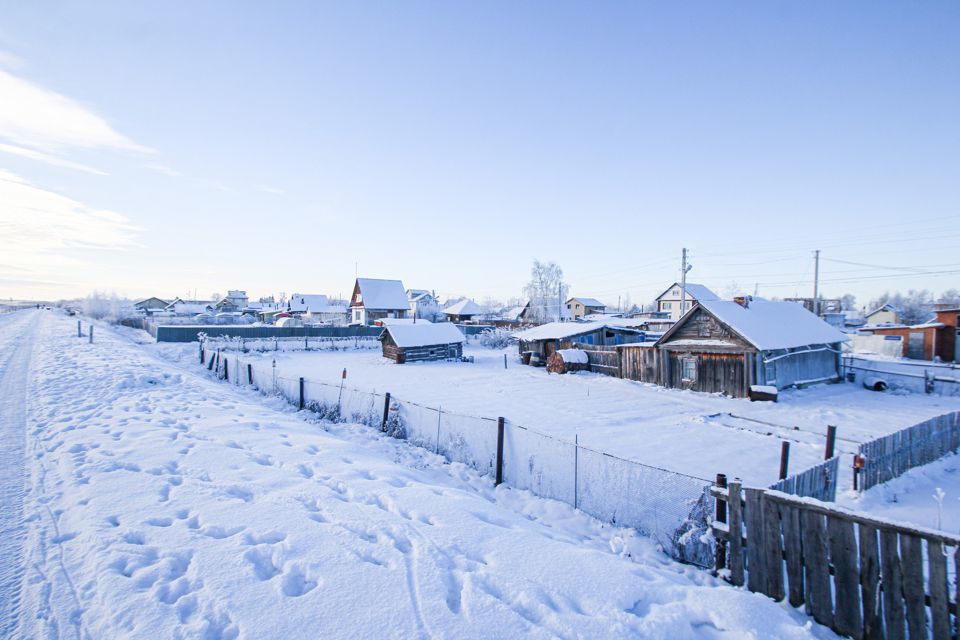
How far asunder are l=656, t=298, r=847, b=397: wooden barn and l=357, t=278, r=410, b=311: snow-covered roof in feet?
155

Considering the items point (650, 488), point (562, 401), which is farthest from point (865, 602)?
point (562, 401)

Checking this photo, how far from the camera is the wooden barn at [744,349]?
2178 cm

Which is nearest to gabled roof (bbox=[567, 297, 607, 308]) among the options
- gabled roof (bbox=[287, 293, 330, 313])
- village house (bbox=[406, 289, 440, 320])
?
village house (bbox=[406, 289, 440, 320])

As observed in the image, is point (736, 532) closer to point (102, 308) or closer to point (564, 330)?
point (564, 330)

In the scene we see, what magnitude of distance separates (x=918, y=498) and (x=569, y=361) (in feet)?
66.4

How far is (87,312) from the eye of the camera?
9644 cm

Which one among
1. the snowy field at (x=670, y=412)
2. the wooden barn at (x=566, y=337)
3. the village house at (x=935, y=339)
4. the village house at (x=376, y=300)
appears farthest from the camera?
the village house at (x=376, y=300)

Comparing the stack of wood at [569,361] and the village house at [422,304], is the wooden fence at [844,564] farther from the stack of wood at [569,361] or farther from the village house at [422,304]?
the village house at [422,304]

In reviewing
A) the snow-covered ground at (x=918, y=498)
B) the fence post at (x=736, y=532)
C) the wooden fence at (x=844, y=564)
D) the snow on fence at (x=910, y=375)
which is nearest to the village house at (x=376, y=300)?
the snow on fence at (x=910, y=375)

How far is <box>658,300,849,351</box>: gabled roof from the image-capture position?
22.0 meters

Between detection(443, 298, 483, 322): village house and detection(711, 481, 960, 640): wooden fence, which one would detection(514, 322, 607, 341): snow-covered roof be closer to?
detection(711, 481, 960, 640): wooden fence

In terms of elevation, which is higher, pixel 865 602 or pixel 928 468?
pixel 865 602

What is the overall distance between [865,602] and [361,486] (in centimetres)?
614

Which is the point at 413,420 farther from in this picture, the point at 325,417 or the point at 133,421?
the point at 133,421
